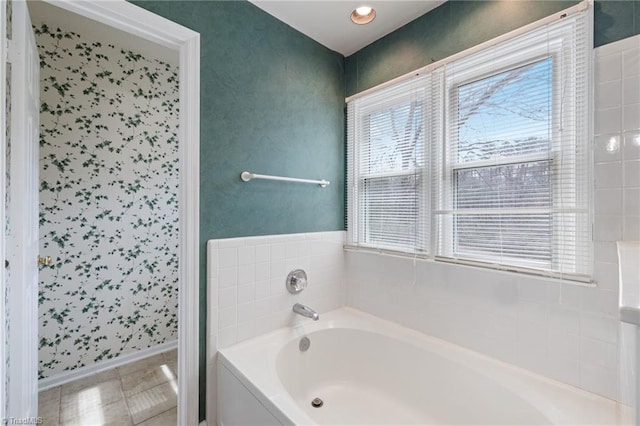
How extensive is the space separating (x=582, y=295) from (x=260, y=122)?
1.85 m

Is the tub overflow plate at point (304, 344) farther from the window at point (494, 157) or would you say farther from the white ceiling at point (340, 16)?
the white ceiling at point (340, 16)

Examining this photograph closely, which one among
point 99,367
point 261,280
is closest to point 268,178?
point 261,280

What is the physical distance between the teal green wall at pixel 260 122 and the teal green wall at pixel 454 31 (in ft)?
0.82

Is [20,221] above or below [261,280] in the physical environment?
above

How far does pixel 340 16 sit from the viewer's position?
1819 millimetres

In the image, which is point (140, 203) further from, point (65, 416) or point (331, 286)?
point (331, 286)

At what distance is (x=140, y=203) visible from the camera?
2.49 metres

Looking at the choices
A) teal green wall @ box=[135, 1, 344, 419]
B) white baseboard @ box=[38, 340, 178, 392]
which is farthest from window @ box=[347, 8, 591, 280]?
white baseboard @ box=[38, 340, 178, 392]

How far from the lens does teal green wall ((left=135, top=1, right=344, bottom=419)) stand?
5.09 ft

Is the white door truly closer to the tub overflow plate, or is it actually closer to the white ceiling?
the white ceiling

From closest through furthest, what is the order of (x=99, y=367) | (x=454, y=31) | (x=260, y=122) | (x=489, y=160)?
(x=489, y=160)
(x=454, y=31)
(x=260, y=122)
(x=99, y=367)

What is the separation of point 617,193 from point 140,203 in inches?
121

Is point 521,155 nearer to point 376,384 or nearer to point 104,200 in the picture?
point 376,384

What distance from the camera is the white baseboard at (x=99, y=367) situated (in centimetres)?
206
